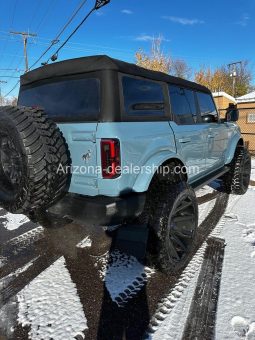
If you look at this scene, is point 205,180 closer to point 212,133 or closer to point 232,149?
point 212,133

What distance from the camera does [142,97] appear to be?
306 cm

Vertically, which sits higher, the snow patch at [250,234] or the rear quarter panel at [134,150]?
the rear quarter panel at [134,150]

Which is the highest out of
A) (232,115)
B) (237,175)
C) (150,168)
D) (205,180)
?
(232,115)

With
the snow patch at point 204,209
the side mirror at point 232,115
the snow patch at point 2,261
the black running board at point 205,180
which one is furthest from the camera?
the side mirror at point 232,115

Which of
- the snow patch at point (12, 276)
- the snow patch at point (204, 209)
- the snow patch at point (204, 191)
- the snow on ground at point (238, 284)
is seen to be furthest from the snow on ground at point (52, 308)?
the snow patch at point (204, 191)

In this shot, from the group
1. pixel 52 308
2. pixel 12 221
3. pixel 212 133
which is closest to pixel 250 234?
pixel 212 133

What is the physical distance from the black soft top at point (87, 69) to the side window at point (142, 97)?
0.08 meters

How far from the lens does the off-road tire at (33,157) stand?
2492 mm

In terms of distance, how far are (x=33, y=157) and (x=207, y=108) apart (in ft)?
10.9

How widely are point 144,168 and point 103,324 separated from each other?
1379mm

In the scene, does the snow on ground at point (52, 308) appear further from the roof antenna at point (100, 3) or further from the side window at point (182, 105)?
the roof antenna at point (100, 3)

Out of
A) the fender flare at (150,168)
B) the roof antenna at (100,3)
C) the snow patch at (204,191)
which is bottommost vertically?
the snow patch at (204,191)

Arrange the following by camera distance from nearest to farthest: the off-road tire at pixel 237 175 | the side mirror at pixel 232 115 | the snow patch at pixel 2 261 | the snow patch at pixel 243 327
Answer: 1. the snow patch at pixel 243 327
2. the snow patch at pixel 2 261
3. the side mirror at pixel 232 115
4. the off-road tire at pixel 237 175

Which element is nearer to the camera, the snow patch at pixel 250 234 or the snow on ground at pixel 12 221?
the snow patch at pixel 250 234
